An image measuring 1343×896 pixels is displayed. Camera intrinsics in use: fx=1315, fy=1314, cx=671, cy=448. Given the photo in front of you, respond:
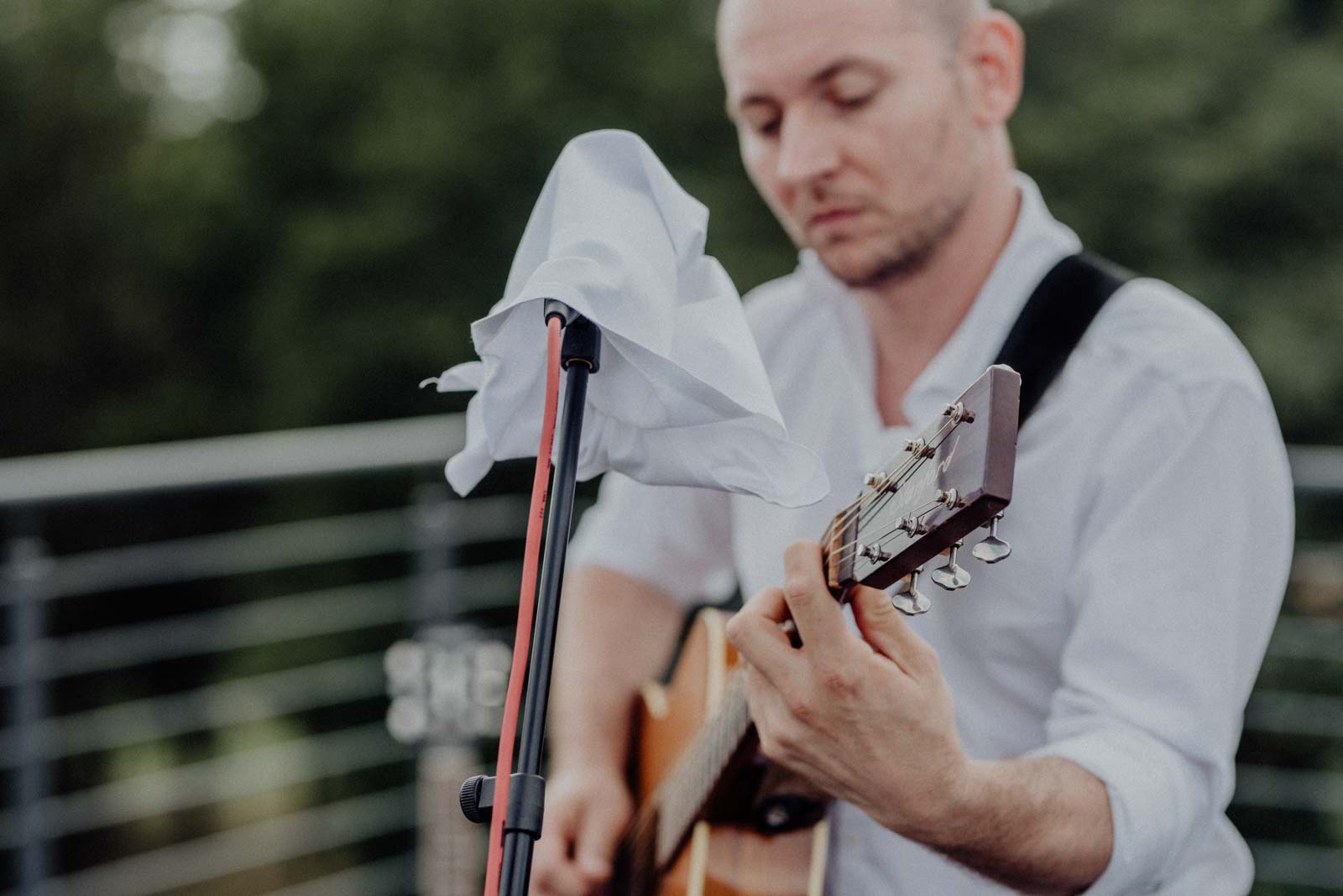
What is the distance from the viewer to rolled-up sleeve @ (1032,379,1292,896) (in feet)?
3.42

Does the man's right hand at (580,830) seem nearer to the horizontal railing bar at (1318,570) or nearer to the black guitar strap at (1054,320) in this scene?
the black guitar strap at (1054,320)

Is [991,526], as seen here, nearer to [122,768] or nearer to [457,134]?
[457,134]

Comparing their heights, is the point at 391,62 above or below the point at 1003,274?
above

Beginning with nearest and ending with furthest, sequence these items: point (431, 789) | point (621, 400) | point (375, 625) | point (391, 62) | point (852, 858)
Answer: point (621, 400) < point (852, 858) < point (431, 789) < point (375, 625) < point (391, 62)

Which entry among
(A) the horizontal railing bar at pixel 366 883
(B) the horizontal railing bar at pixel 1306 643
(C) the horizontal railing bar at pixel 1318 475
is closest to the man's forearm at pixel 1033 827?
(C) the horizontal railing bar at pixel 1318 475

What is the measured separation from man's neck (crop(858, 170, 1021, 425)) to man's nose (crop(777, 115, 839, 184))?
5.9 inches

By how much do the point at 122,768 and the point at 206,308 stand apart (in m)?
4.38

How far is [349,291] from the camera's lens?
36.9 ft

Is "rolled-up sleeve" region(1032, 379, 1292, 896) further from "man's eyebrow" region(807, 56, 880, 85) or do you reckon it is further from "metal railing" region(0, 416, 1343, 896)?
"metal railing" region(0, 416, 1343, 896)

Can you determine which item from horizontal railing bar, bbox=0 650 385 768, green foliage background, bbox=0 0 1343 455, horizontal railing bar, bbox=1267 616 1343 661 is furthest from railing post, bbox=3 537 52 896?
horizontal railing bar, bbox=0 650 385 768

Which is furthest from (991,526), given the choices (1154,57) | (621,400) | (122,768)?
(122,768)

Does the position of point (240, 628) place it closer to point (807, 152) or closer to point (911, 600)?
point (807, 152)

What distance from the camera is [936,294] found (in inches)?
52.4

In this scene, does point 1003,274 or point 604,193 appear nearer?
point 604,193
